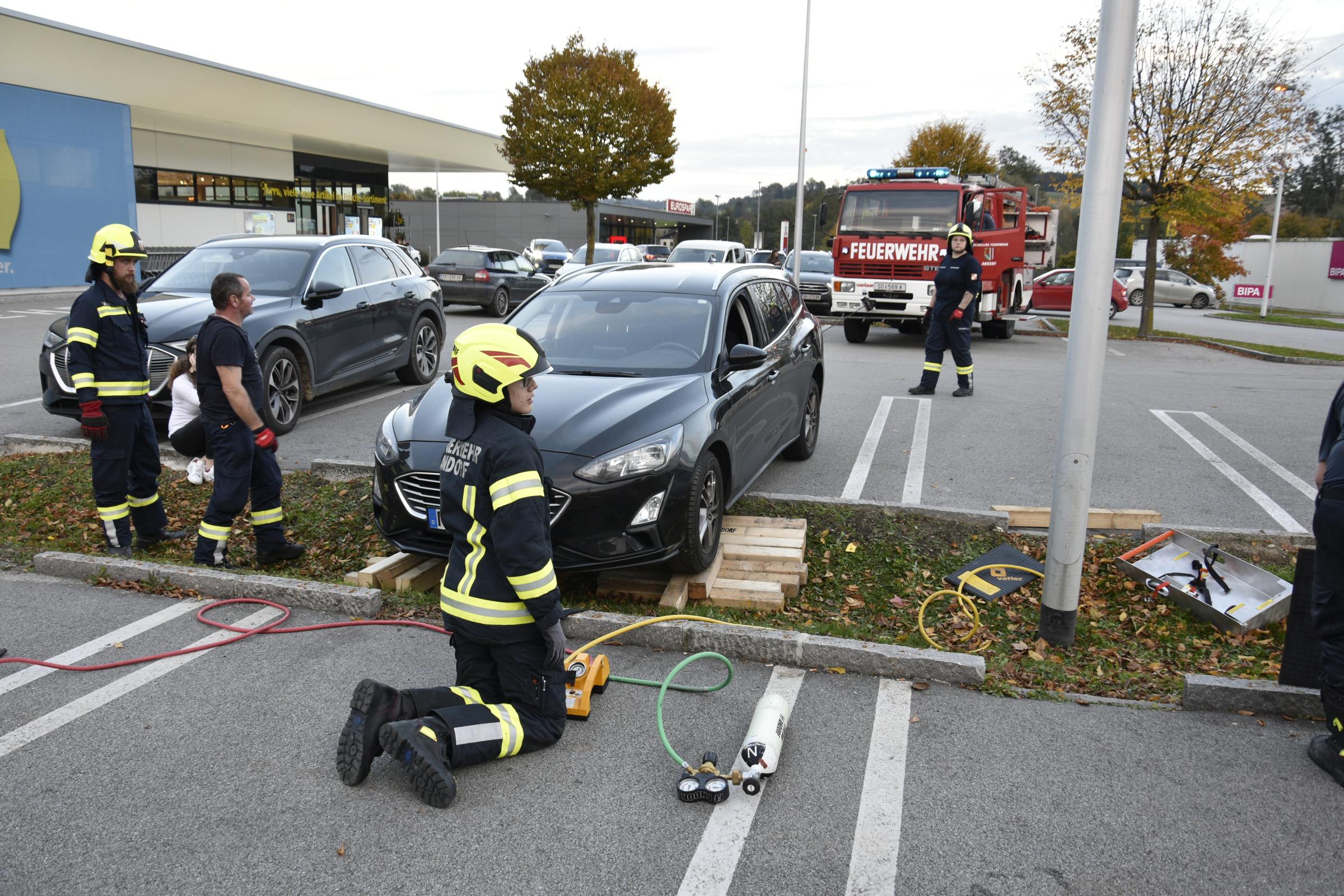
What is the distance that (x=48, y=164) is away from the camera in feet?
77.6

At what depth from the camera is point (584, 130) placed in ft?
114

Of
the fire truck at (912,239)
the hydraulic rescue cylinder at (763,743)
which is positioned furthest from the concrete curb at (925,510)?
the fire truck at (912,239)

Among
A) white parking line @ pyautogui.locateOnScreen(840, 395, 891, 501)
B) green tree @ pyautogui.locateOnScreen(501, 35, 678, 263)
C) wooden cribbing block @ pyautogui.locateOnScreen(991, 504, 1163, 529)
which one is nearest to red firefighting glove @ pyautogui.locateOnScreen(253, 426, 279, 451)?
white parking line @ pyautogui.locateOnScreen(840, 395, 891, 501)

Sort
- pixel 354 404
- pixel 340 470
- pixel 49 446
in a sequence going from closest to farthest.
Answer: pixel 340 470
pixel 49 446
pixel 354 404

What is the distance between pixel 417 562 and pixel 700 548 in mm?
1731

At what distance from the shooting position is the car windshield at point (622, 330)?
5.99 meters

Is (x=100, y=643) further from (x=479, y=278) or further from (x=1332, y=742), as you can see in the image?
(x=479, y=278)

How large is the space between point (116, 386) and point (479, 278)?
15.8m

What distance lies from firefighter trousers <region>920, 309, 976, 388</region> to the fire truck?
15.9 ft

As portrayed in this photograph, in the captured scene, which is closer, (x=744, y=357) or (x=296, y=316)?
(x=744, y=357)

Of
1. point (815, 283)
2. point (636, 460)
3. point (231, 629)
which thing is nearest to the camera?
point (231, 629)

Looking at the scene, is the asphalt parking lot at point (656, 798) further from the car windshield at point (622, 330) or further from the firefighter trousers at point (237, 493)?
the car windshield at point (622, 330)

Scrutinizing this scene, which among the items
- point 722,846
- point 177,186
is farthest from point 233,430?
point 177,186

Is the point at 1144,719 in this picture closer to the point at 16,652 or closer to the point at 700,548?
the point at 700,548
